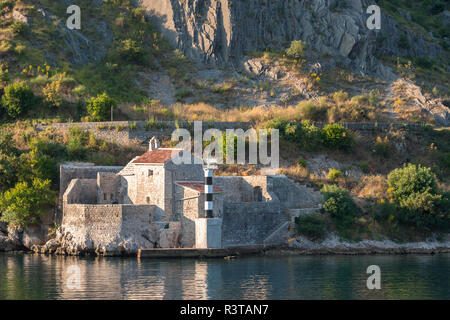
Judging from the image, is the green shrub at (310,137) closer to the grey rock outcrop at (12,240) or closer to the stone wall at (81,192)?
the stone wall at (81,192)

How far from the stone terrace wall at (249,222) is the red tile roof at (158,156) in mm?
4040

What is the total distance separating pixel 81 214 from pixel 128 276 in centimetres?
986

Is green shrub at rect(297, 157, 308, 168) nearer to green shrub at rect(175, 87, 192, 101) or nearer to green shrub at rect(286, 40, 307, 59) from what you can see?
green shrub at rect(175, 87, 192, 101)

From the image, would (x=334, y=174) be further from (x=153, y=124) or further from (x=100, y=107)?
(x=100, y=107)

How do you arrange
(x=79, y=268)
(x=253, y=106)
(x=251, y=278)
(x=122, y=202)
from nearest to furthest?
1. (x=251, y=278)
2. (x=79, y=268)
3. (x=122, y=202)
4. (x=253, y=106)

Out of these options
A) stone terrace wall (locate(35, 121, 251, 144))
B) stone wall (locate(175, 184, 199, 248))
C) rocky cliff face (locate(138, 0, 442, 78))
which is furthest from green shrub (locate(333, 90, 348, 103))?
stone wall (locate(175, 184, 199, 248))

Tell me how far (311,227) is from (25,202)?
52.1 ft

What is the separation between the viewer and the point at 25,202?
48219 millimetres

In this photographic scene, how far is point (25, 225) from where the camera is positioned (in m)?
48.7

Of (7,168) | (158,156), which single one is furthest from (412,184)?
(7,168)

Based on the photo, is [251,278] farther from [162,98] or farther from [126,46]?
[126,46]
